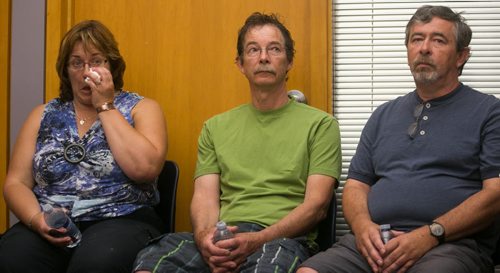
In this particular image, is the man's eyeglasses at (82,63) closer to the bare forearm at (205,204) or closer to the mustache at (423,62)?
the bare forearm at (205,204)

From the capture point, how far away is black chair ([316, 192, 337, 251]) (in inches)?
108

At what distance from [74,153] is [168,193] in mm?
427

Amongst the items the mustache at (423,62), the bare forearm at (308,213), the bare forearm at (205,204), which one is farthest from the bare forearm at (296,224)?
the mustache at (423,62)

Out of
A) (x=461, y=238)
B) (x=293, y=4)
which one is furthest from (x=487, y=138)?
(x=293, y=4)

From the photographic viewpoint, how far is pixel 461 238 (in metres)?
2.41

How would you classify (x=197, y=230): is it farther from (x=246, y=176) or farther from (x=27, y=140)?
(x=27, y=140)

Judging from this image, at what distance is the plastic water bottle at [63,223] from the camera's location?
263cm

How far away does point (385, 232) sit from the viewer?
2.41 meters

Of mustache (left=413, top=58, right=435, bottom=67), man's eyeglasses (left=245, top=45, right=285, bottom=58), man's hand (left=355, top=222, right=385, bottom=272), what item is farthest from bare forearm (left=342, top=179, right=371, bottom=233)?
man's eyeglasses (left=245, top=45, right=285, bottom=58)

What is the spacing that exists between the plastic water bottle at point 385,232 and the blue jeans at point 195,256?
30 cm

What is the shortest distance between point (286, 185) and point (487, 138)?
30.6 inches

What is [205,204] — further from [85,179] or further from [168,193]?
Answer: [85,179]

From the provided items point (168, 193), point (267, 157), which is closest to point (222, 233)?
point (267, 157)

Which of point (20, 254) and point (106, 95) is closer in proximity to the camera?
point (20, 254)
